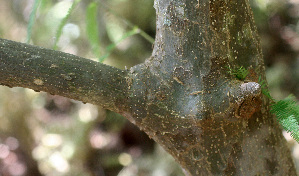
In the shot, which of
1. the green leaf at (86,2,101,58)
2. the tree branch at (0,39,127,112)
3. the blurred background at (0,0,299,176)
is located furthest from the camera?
the blurred background at (0,0,299,176)

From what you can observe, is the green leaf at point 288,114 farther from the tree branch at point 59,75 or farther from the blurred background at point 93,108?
the blurred background at point 93,108

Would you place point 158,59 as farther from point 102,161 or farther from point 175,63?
point 102,161

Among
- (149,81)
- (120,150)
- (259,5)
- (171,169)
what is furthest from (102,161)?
(149,81)

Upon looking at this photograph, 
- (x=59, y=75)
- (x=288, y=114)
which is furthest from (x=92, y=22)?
(x=288, y=114)

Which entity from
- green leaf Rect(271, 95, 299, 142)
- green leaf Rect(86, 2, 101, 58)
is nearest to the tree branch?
green leaf Rect(271, 95, 299, 142)


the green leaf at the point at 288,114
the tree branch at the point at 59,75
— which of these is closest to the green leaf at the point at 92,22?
the tree branch at the point at 59,75

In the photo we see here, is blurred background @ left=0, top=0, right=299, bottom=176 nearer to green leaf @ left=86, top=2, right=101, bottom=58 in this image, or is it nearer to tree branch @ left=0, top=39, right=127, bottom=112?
green leaf @ left=86, top=2, right=101, bottom=58
